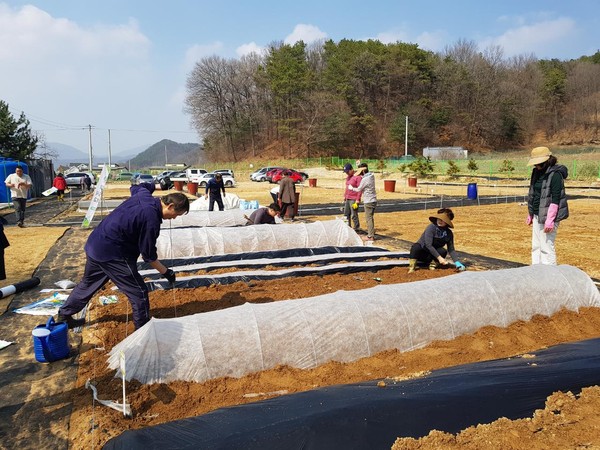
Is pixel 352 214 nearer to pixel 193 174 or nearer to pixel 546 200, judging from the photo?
pixel 546 200

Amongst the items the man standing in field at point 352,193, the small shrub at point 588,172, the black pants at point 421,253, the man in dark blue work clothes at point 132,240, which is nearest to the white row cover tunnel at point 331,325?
the man in dark blue work clothes at point 132,240

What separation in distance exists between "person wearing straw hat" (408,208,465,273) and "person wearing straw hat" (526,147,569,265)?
1.04 m

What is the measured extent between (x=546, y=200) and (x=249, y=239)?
4.73 meters

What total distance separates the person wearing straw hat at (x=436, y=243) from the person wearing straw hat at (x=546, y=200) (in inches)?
41.1

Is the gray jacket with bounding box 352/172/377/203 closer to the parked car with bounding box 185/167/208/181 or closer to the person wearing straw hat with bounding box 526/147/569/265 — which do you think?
the person wearing straw hat with bounding box 526/147/569/265

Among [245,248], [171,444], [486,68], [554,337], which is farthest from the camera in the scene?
[486,68]

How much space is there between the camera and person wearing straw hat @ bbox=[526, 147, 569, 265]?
5559mm

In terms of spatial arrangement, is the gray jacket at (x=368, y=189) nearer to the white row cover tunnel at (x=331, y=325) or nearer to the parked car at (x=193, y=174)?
the white row cover tunnel at (x=331, y=325)

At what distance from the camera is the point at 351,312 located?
3963 millimetres

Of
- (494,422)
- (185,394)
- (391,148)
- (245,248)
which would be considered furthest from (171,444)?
(391,148)

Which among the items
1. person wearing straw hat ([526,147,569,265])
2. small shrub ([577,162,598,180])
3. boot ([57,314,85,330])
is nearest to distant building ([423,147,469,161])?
small shrub ([577,162,598,180])

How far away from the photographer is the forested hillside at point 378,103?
2367 inches

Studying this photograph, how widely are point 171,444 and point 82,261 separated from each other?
6.63 meters

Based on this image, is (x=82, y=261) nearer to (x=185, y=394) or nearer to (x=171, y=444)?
(x=185, y=394)
